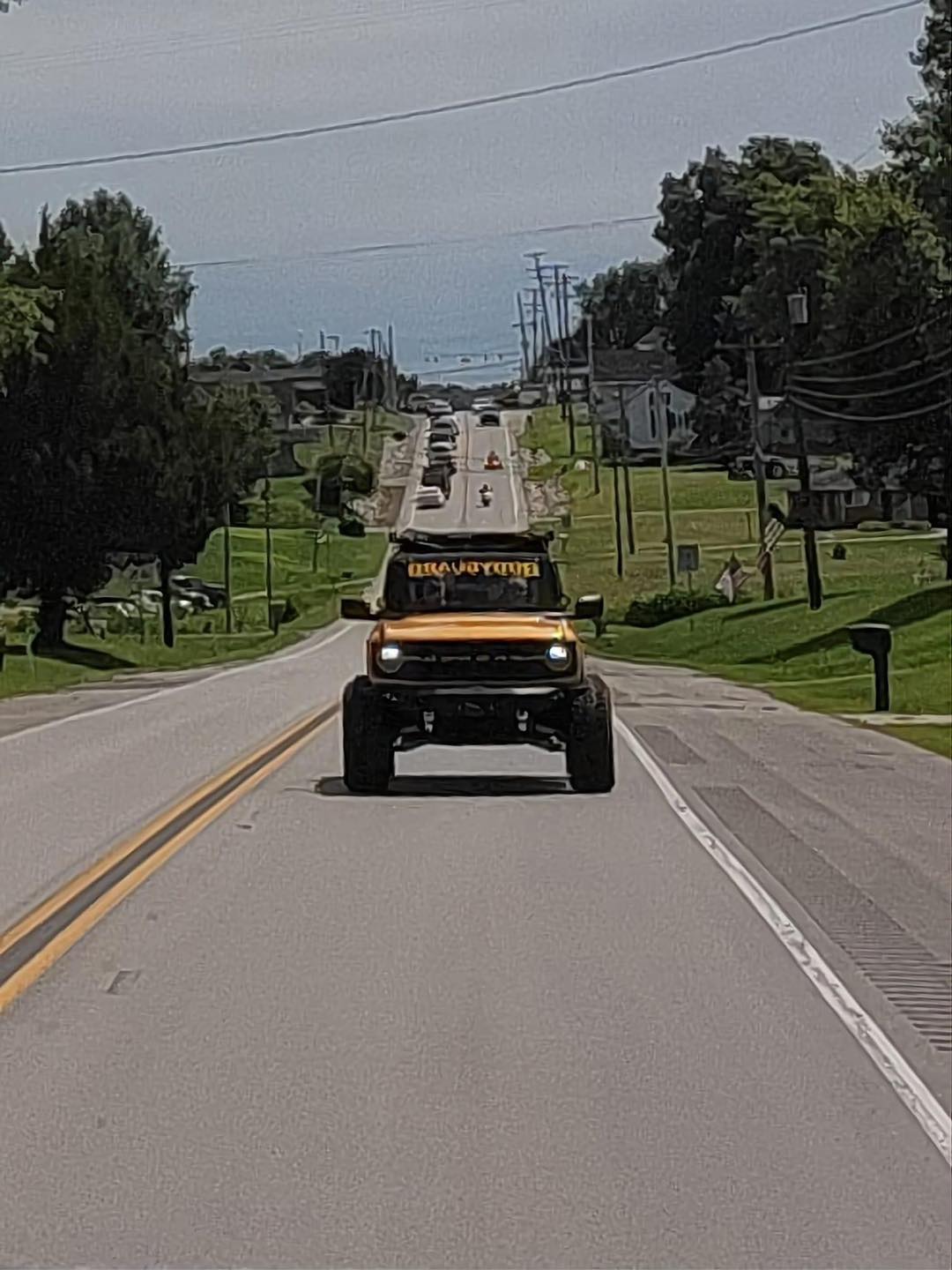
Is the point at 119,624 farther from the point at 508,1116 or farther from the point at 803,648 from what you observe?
the point at 508,1116

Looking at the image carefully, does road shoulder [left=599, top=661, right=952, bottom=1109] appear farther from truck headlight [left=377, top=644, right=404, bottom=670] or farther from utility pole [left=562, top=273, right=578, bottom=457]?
utility pole [left=562, top=273, right=578, bottom=457]

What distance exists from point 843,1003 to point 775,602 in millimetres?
64792

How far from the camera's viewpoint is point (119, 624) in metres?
81.5

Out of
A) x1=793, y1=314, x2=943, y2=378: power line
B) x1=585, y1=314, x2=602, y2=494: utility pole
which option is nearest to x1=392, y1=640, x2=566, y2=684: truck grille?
x1=793, y1=314, x2=943, y2=378: power line

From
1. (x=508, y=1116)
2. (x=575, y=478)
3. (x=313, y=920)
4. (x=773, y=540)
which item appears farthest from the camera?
(x=575, y=478)

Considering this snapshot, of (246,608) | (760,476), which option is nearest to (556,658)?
(760,476)

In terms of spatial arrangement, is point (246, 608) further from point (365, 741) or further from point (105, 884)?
point (105, 884)

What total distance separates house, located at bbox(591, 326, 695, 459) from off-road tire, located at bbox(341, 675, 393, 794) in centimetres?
12153

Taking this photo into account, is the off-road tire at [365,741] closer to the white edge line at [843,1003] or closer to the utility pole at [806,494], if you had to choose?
the white edge line at [843,1003]

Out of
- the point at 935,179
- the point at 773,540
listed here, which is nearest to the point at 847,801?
the point at 935,179

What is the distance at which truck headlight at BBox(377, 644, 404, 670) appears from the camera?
65.8ft

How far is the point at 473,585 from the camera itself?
21.5 meters

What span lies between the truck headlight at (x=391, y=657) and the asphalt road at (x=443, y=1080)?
3.81 m

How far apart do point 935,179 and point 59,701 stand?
22875 millimetres
